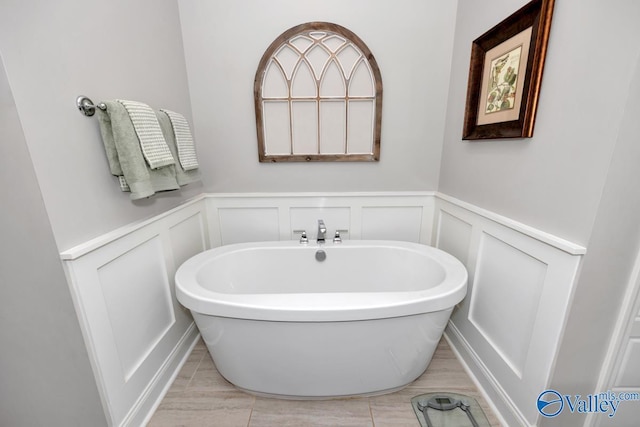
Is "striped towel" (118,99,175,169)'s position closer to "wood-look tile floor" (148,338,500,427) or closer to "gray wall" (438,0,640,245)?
"wood-look tile floor" (148,338,500,427)

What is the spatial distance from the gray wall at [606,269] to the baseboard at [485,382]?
154 millimetres

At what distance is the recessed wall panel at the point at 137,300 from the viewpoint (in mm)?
1092

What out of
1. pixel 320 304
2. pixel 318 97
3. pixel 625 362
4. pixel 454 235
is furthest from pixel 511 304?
pixel 318 97

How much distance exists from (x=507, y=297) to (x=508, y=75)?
1.00 metres

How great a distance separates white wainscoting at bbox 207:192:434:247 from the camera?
190cm

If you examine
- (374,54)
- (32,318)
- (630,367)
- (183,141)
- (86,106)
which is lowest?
(630,367)

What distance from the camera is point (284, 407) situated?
1.29 m

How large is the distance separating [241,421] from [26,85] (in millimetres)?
1501

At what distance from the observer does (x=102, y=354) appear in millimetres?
1020

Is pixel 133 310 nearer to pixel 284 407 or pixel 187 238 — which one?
pixel 187 238

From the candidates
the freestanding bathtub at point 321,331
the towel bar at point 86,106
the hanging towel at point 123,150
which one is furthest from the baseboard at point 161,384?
the towel bar at point 86,106

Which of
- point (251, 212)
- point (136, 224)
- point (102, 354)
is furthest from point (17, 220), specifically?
point (251, 212)

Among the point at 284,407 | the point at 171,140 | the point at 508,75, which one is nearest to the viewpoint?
the point at 508,75

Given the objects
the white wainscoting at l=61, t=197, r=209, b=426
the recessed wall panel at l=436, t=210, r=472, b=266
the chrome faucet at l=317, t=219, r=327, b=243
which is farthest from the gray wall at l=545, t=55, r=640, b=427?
the white wainscoting at l=61, t=197, r=209, b=426
